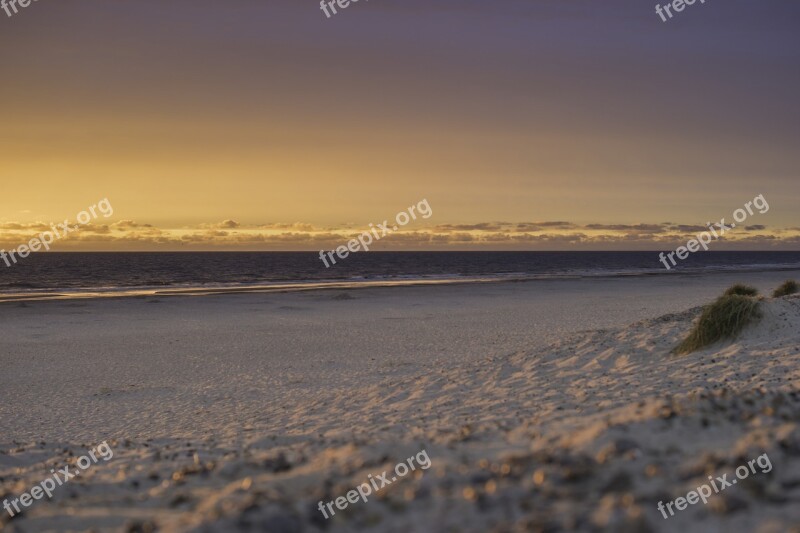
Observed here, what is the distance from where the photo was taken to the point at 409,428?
7.44m

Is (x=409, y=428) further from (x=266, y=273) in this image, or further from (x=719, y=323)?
(x=266, y=273)

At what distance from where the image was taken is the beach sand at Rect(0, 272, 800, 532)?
4.61 metres

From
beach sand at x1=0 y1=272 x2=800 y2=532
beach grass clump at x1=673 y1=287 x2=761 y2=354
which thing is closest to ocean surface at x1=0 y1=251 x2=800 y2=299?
beach sand at x1=0 y1=272 x2=800 y2=532

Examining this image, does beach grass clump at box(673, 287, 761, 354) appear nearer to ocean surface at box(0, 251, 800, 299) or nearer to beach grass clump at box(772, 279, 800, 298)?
beach grass clump at box(772, 279, 800, 298)

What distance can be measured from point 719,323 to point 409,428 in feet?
25.0

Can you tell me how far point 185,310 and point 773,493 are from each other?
101ft

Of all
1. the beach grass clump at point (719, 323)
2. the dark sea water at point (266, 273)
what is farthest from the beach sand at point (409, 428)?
the dark sea water at point (266, 273)

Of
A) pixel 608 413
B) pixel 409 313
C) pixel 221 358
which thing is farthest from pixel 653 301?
pixel 608 413

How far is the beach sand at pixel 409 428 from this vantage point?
461 centimetres

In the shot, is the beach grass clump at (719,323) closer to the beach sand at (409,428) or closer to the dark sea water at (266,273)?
the beach sand at (409,428)

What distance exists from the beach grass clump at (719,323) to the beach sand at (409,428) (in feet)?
0.86

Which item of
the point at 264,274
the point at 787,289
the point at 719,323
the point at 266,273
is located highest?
the point at 264,274

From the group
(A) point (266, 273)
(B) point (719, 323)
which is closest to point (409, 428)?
(B) point (719, 323)

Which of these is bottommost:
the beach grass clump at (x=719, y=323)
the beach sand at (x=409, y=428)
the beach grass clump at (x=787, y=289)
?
the beach grass clump at (x=787, y=289)
